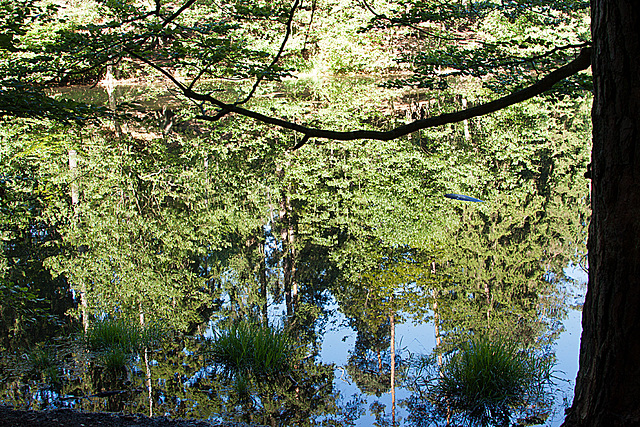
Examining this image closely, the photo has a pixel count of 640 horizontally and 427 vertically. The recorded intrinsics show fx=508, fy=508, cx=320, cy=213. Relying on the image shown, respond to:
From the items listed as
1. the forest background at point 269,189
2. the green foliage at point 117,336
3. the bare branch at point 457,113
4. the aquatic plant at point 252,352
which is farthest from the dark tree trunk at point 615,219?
the green foliage at point 117,336

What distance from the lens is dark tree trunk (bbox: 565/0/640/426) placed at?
156 centimetres

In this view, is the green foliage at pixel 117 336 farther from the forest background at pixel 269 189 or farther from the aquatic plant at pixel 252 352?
the aquatic plant at pixel 252 352

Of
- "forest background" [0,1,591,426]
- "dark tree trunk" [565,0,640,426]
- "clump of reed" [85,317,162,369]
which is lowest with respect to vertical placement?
"dark tree trunk" [565,0,640,426]

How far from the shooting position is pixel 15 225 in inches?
369

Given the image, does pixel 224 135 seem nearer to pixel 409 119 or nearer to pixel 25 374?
pixel 409 119

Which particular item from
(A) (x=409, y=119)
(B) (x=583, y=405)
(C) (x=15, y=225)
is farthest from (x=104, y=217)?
(A) (x=409, y=119)

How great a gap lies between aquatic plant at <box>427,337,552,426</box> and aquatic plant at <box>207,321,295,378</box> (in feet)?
4.73

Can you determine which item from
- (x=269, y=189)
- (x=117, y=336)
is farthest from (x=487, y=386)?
(x=269, y=189)

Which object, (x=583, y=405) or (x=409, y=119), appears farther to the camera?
(x=409, y=119)

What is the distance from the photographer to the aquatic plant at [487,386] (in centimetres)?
418

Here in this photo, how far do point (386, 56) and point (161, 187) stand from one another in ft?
42.8

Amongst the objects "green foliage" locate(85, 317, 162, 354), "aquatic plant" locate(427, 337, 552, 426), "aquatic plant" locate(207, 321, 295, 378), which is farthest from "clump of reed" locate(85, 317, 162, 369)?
"aquatic plant" locate(427, 337, 552, 426)

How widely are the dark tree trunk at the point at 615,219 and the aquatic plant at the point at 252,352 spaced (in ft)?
11.6

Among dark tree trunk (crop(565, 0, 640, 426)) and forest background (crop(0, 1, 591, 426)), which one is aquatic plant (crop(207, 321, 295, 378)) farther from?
dark tree trunk (crop(565, 0, 640, 426))
